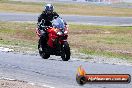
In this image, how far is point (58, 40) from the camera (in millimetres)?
17953

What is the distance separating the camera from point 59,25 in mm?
17891

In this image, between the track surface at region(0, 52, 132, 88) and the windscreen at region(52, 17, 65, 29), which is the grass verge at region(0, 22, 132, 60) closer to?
the windscreen at region(52, 17, 65, 29)

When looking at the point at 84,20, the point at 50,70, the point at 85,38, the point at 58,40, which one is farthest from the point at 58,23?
the point at 84,20

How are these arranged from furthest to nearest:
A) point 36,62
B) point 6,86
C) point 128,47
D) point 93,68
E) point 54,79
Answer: point 128,47 → point 36,62 → point 93,68 → point 54,79 → point 6,86

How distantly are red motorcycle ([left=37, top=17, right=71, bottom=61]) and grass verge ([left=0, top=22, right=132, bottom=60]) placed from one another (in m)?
7.37

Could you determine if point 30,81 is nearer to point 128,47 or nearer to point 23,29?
point 128,47

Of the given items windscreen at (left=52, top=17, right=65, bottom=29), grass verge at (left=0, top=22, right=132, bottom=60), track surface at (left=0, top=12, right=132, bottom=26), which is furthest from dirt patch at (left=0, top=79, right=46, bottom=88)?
track surface at (left=0, top=12, right=132, bottom=26)

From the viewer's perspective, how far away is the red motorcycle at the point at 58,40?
58.1 ft

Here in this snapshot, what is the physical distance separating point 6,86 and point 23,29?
2855cm

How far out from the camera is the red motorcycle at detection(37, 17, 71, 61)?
697 inches

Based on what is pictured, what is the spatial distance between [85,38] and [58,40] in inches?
641

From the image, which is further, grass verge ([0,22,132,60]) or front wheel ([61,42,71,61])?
grass verge ([0,22,132,60])

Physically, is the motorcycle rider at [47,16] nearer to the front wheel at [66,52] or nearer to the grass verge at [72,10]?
the front wheel at [66,52]

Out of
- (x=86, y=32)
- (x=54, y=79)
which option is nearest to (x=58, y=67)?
(x=54, y=79)
